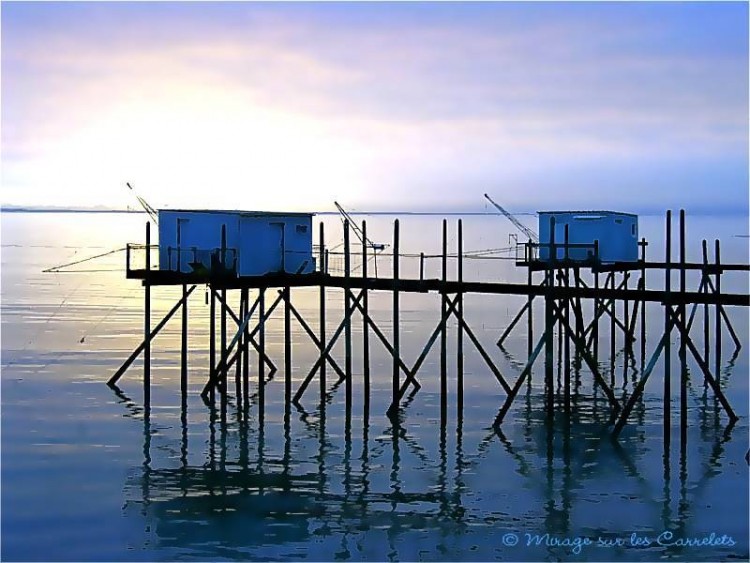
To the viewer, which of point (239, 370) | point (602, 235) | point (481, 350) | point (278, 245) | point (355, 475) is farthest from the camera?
point (602, 235)

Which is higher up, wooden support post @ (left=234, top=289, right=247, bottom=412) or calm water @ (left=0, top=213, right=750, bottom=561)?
wooden support post @ (left=234, top=289, right=247, bottom=412)

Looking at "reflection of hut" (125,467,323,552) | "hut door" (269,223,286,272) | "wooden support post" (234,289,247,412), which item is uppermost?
"hut door" (269,223,286,272)

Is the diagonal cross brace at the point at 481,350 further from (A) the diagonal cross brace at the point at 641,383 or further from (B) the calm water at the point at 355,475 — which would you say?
(A) the diagonal cross brace at the point at 641,383

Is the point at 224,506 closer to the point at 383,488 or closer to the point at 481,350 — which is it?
the point at 383,488

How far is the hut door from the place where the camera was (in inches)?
1214

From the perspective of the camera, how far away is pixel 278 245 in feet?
101

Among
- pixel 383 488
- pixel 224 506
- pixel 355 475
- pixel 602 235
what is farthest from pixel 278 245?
pixel 602 235

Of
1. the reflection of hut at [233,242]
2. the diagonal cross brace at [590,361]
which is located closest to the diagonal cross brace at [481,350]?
the diagonal cross brace at [590,361]

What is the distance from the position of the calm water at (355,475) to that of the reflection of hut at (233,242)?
4.09 metres

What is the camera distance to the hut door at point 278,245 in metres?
30.8

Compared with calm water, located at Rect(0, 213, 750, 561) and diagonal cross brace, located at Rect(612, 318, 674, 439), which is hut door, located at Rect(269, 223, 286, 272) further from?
diagonal cross brace, located at Rect(612, 318, 674, 439)

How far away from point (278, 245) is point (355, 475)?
9.40m

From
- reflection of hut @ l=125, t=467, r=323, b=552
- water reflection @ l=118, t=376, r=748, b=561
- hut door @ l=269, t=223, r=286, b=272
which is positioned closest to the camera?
water reflection @ l=118, t=376, r=748, b=561

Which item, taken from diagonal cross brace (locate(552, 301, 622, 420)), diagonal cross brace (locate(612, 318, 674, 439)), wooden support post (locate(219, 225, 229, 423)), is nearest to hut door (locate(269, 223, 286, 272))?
wooden support post (locate(219, 225, 229, 423))
